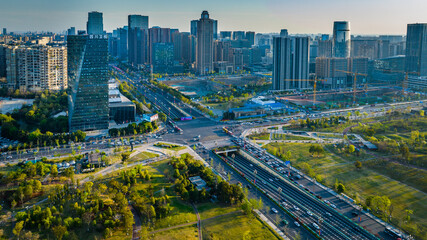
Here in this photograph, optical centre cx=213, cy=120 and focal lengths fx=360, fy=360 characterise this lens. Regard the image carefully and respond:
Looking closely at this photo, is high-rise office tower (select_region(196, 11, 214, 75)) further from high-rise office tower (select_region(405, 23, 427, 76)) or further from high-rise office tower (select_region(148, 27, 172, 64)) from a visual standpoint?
high-rise office tower (select_region(405, 23, 427, 76))

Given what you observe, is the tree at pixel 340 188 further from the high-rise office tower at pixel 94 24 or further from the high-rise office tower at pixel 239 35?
the high-rise office tower at pixel 239 35

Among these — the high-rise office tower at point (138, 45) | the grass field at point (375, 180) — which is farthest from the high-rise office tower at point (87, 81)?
the high-rise office tower at point (138, 45)

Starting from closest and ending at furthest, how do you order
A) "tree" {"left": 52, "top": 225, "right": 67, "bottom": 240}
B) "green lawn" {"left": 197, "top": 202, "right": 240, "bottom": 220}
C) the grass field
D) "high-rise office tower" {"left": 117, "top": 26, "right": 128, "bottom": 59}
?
1. "tree" {"left": 52, "top": 225, "right": 67, "bottom": 240}
2. "green lawn" {"left": 197, "top": 202, "right": 240, "bottom": 220}
3. the grass field
4. "high-rise office tower" {"left": 117, "top": 26, "right": 128, "bottom": 59}

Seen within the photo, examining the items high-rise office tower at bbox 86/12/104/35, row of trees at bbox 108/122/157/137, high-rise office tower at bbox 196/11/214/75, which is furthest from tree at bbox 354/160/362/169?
high-rise office tower at bbox 196/11/214/75

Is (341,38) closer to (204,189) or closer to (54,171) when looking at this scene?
(204,189)

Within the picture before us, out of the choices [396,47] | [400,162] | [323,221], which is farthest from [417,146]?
[396,47]
